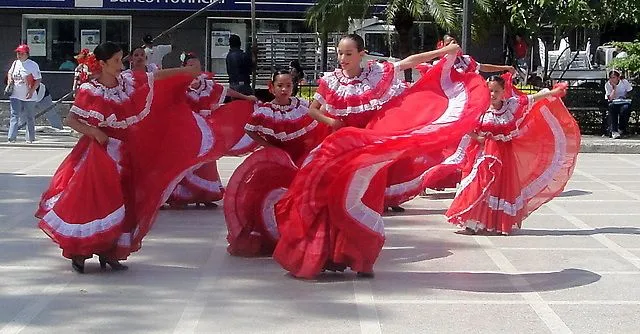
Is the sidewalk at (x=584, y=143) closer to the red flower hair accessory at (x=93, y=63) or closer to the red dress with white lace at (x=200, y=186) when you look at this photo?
the red dress with white lace at (x=200, y=186)

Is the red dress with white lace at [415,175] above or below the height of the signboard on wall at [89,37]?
below

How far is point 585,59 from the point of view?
33.0 meters

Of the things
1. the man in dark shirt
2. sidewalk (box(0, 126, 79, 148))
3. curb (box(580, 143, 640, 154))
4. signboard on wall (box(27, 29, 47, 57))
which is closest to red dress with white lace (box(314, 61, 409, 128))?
the man in dark shirt

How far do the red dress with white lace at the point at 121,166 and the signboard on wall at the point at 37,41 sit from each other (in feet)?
63.3

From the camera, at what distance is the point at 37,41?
26234 mm

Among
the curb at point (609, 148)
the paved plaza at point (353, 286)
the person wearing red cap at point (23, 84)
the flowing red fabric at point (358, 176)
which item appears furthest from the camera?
the curb at point (609, 148)

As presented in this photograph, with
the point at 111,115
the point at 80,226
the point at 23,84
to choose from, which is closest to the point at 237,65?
the point at 23,84

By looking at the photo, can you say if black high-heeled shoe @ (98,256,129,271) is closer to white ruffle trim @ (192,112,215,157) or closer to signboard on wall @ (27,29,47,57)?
white ruffle trim @ (192,112,215,157)

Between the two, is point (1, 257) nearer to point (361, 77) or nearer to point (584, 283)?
point (361, 77)

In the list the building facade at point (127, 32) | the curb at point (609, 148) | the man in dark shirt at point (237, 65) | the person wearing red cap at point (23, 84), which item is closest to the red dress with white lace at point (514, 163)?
the man in dark shirt at point (237, 65)

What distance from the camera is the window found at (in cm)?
2612

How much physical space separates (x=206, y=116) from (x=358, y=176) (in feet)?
8.53

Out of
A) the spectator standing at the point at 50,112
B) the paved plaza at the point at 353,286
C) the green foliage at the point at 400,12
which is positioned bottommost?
the paved plaza at the point at 353,286

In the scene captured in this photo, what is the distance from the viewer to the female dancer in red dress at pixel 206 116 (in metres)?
9.16
